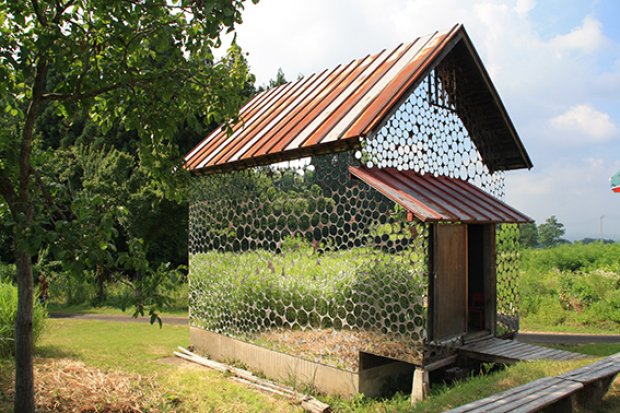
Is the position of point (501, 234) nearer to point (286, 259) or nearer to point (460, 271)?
point (460, 271)

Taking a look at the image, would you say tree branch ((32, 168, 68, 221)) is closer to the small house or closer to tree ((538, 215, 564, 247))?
the small house

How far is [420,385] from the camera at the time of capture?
755 centimetres

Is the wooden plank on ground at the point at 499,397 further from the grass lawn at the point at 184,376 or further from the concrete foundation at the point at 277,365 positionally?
the concrete foundation at the point at 277,365

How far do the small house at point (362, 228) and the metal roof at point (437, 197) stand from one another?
37mm

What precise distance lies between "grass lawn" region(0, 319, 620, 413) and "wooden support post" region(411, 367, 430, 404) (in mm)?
186

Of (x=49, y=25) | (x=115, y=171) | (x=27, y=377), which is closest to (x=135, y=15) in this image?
(x=49, y=25)

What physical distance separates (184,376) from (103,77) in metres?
6.60

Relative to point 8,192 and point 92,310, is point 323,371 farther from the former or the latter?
point 92,310

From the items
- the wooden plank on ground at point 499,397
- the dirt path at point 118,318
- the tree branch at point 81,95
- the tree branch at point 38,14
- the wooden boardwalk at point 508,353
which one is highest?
the tree branch at point 38,14

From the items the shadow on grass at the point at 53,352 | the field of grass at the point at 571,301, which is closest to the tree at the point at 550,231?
the field of grass at the point at 571,301

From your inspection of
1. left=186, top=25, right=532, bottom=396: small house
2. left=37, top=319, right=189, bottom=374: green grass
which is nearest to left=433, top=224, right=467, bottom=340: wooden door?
left=186, top=25, right=532, bottom=396: small house

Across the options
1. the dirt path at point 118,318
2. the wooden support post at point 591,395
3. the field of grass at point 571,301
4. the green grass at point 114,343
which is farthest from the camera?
the dirt path at point 118,318

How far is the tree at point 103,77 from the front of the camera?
4887mm

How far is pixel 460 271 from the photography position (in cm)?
868
